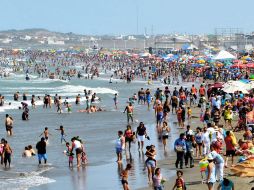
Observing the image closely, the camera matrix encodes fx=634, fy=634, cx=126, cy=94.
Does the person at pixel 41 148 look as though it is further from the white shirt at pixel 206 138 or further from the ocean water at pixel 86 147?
the white shirt at pixel 206 138

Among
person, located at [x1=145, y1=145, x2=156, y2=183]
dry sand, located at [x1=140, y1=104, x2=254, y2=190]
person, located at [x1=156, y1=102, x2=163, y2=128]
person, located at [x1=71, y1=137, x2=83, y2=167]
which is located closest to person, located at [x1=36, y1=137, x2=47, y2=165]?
person, located at [x1=71, y1=137, x2=83, y2=167]

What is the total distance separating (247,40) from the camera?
417ft

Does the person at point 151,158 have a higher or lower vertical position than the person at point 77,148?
higher

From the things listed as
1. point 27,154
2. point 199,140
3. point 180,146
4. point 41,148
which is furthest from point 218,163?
point 27,154

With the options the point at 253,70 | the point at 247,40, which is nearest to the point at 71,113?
the point at 253,70

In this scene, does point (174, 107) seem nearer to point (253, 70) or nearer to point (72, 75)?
point (253, 70)

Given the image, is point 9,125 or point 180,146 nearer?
point 180,146

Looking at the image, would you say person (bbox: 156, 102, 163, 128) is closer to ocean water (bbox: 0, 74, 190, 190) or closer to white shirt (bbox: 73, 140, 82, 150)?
ocean water (bbox: 0, 74, 190, 190)

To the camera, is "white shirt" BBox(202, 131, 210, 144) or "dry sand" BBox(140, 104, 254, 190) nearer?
"dry sand" BBox(140, 104, 254, 190)

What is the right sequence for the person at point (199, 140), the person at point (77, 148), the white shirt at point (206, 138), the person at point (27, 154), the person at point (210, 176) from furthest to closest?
the person at point (27, 154) < the person at point (77, 148) < the person at point (199, 140) < the white shirt at point (206, 138) < the person at point (210, 176)

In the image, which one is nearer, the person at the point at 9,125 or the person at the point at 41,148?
the person at the point at 41,148

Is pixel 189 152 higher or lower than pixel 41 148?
higher

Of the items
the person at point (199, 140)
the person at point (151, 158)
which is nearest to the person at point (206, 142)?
the person at point (199, 140)

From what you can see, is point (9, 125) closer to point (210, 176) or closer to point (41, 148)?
point (41, 148)
